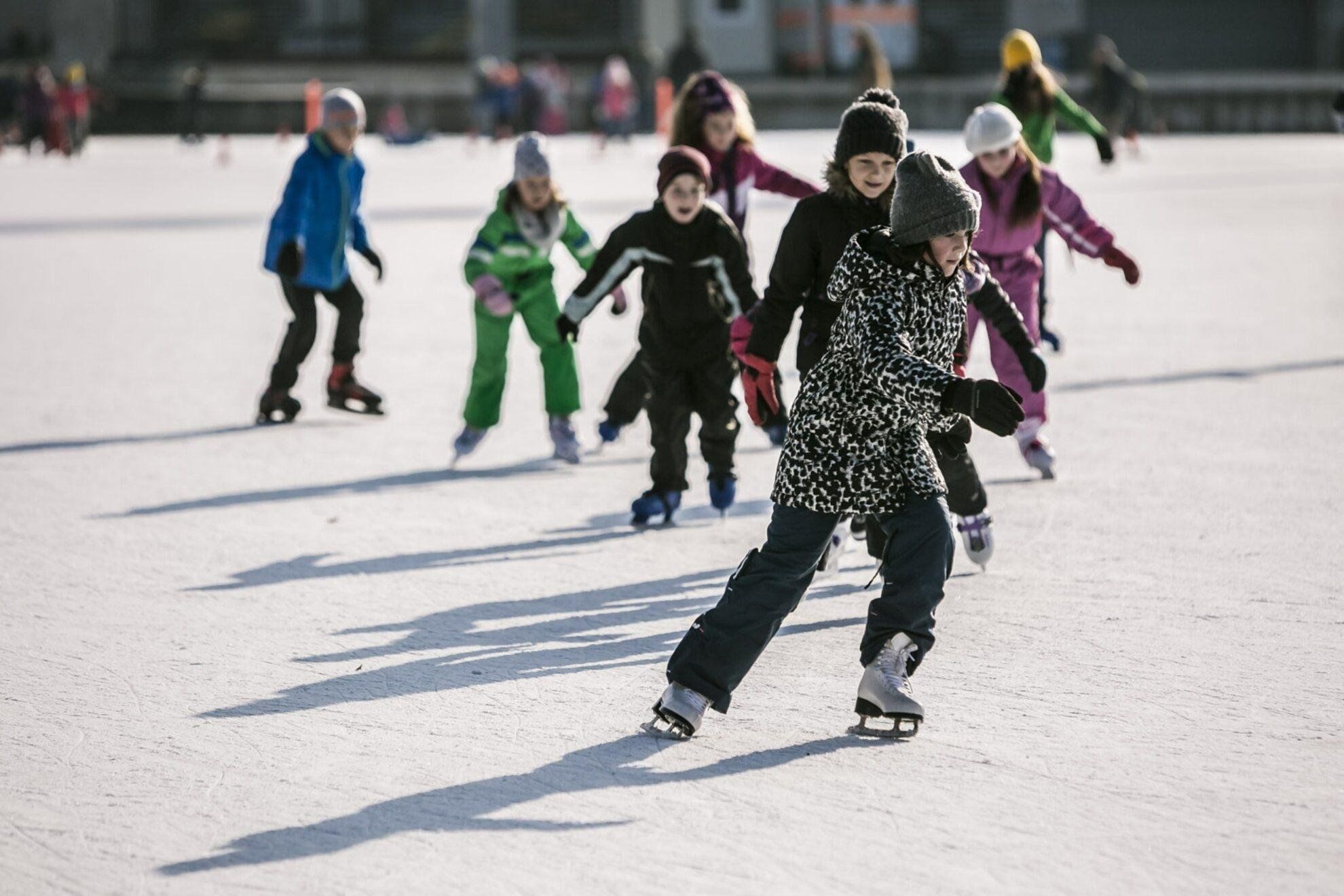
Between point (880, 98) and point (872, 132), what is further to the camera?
point (880, 98)

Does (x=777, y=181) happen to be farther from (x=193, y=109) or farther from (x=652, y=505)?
(x=193, y=109)

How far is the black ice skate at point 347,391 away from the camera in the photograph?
9406 millimetres

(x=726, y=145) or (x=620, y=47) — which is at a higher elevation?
(x=620, y=47)

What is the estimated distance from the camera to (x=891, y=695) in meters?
4.61

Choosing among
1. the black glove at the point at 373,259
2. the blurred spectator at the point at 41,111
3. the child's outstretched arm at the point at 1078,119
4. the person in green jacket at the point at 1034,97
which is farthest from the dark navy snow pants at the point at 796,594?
the blurred spectator at the point at 41,111

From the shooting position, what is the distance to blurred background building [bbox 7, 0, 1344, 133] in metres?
44.8

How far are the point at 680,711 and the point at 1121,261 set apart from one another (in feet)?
10.5

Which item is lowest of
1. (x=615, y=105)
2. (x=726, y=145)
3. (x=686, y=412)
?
(x=686, y=412)

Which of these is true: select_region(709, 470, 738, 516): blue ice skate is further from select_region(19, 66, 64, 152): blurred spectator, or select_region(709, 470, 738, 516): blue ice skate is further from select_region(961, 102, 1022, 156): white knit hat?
select_region(19, 66, 64, 152): blurred spectator

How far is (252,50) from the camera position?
46.8 metres

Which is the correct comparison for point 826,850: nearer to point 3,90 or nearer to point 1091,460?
point 1091,460

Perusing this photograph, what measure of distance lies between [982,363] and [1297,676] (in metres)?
6.03

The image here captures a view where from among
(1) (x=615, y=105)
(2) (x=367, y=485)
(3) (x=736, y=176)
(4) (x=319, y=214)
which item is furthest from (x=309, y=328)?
(1) (x=615, y=105)

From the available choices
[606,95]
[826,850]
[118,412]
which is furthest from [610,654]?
[606,95]
